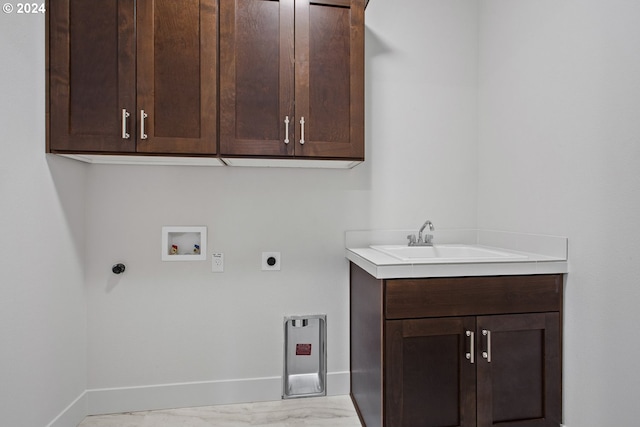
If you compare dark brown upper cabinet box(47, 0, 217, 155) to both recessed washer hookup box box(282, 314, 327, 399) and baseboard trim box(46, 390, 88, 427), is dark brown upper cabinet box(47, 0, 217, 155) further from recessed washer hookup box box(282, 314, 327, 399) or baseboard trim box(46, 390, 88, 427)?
baseboard trim box(46, 390, 88, 427)

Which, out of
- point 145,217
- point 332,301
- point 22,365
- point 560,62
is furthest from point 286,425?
point 560,62

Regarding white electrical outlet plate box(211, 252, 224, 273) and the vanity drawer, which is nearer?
the vanity drawer

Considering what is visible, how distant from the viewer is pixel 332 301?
1.96 meters

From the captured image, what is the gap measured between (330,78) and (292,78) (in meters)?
0.19

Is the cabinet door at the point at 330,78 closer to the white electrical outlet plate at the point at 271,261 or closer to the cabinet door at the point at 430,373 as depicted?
the white electrical outlet plate at the point at 271,261

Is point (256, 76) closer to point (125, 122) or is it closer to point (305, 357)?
point (125, 122)

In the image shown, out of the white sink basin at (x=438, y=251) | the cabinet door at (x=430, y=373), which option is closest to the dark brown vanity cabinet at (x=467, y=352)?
the cabinet door at (x=430, y=373)

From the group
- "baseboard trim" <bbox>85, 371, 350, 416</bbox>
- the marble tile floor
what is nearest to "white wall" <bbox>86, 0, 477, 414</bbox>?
"baseboard trim" <bbox>85, 371, 350, 416</bbox>

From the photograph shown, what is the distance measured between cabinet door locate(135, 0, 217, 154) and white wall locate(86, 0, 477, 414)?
394 mm

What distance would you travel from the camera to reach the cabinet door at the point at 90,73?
1389 mm

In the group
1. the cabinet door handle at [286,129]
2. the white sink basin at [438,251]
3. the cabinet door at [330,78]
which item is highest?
the cabinet door at [330,78]

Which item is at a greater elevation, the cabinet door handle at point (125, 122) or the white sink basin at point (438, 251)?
the cabinet door handle at point (125, 122)

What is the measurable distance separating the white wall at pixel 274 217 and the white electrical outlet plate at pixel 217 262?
0.12 feet

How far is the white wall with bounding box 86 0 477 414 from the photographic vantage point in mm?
1787
